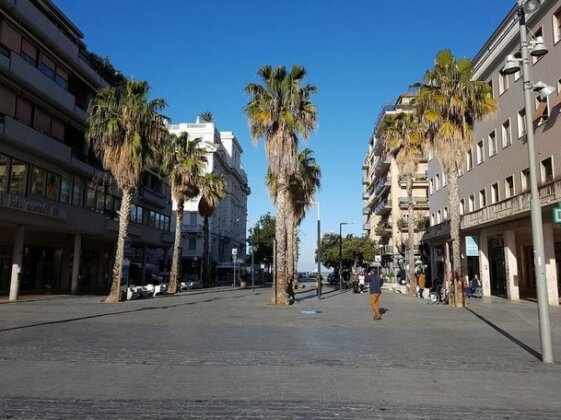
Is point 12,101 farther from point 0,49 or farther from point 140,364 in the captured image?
point 140,364

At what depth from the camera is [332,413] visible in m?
5.88

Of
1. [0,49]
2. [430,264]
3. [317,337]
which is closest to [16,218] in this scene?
[0,49]

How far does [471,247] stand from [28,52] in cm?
2745

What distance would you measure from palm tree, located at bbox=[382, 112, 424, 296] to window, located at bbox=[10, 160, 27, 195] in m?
22.8

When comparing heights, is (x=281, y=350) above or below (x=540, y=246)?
below

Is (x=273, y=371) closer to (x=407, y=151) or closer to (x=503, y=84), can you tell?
(x=503, y=84)

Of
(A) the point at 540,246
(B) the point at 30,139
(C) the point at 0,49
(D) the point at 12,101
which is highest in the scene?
(C) the point at 0,49

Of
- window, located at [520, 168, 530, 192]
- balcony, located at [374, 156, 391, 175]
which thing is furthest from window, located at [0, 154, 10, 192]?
balcony, located at [374, 156, 391, 175]

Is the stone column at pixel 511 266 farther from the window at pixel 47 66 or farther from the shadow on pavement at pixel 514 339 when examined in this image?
the window at pixel 47 66

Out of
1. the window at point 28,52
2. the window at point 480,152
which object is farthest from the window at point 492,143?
the window at point 28,52

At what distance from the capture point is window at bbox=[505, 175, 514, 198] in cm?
2770

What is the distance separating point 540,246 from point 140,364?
746 cm

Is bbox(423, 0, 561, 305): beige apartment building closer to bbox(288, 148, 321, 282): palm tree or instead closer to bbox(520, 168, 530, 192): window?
bbox(520, 168, 530, 192): window

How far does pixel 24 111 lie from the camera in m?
26.3
